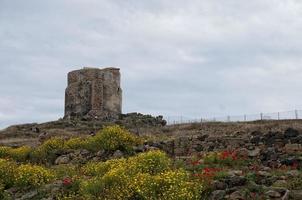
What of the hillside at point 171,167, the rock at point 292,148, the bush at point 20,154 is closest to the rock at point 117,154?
the hillside at point 171,167

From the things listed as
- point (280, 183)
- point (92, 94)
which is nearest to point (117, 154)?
point (280, 183)

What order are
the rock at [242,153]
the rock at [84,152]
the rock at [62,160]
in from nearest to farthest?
the rock at [242,153]
the rock at [62,160]
the rock at [84,152]

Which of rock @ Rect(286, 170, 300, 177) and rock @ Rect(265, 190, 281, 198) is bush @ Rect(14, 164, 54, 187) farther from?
rock @ Rect(265, 190, 281, 198)

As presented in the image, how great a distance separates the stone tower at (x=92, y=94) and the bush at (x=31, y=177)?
89.8ft

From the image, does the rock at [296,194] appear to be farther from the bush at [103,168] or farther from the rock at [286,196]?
the bush at [103,168]

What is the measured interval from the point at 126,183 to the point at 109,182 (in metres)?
0.60

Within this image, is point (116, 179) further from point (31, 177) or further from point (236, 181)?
point (31, 177)

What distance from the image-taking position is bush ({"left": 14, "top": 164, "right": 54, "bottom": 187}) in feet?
51.6

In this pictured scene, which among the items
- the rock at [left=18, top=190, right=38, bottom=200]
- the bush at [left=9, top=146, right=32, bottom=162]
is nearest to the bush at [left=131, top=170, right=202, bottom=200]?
the rock at [left=18, top=190, right=38, bottom=200]

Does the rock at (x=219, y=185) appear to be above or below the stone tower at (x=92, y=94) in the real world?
below

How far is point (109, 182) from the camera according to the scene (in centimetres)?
1357

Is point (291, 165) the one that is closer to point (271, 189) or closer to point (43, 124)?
point (271, 189)

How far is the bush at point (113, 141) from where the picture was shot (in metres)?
20.4

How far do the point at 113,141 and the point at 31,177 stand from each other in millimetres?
5131
